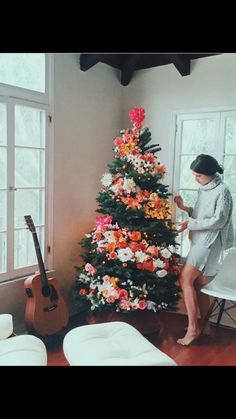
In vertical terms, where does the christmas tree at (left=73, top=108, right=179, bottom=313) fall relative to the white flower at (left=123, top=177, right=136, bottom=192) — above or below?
below

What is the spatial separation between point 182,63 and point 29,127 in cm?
143

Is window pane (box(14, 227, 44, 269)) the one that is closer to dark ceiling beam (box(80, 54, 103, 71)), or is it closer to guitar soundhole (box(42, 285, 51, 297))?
guitar soundhole (box(42, 285, 51, 297))

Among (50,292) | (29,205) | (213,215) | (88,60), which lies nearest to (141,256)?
(213,215)

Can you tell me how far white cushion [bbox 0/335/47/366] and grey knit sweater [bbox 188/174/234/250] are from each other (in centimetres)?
141

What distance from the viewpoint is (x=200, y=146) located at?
10.7 ft

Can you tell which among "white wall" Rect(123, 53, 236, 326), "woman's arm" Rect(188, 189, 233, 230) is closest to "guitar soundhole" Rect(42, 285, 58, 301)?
"woman's arm" Rect(188, 189, 233, 230)

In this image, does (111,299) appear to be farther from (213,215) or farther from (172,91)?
(172,91)

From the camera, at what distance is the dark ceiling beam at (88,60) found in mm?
3033

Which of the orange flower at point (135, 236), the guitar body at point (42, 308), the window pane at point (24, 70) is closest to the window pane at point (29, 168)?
the window pane at point (24, 70)

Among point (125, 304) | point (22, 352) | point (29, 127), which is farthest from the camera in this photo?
point (29, 127)

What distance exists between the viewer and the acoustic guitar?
8.14 ft

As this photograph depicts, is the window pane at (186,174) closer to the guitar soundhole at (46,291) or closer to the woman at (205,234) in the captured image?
the woman at (205,234)
